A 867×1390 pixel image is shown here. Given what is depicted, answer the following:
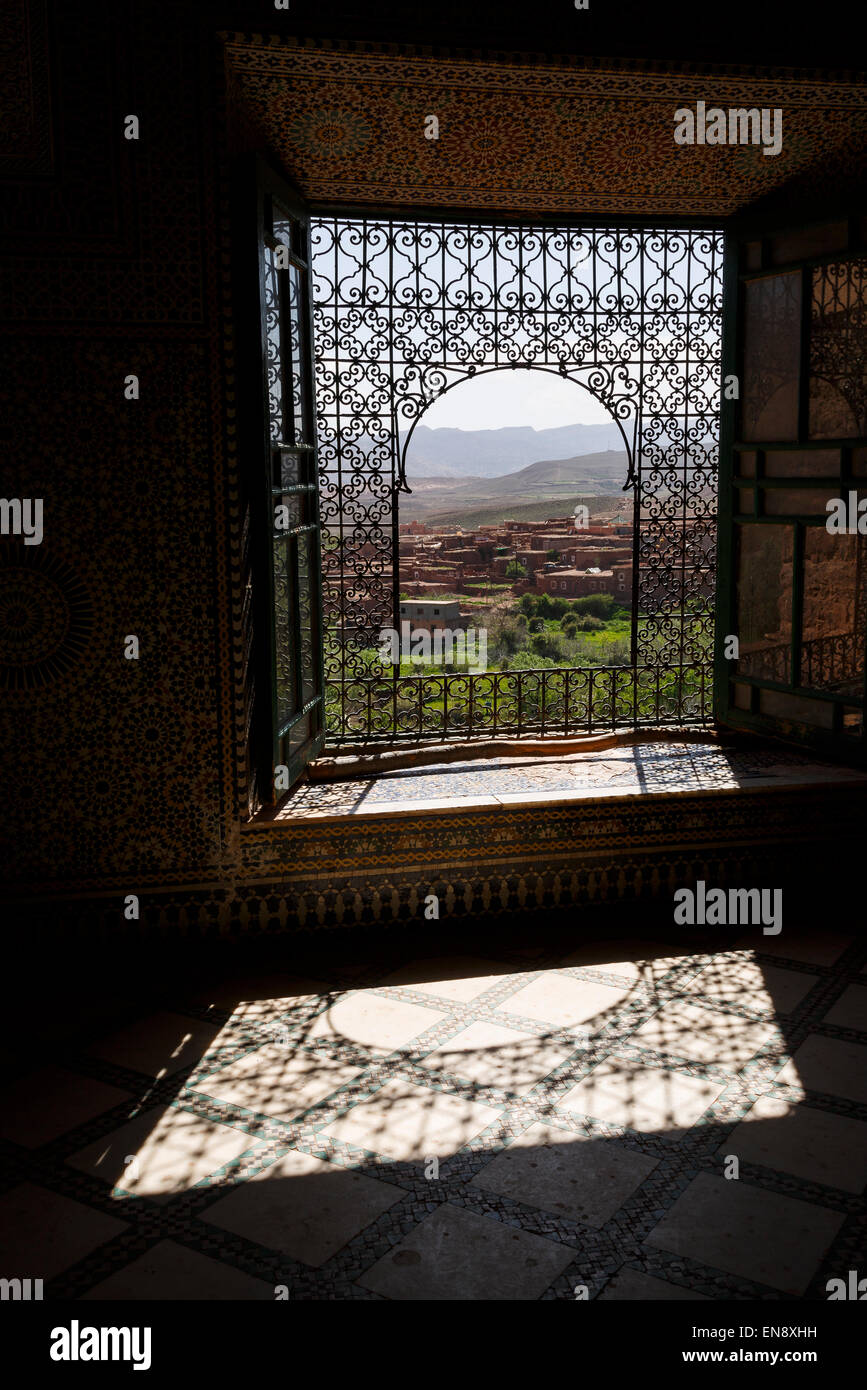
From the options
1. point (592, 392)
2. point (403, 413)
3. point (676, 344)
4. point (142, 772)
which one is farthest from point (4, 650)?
point (676, 344)

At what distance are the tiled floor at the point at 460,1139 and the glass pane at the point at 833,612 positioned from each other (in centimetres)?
113

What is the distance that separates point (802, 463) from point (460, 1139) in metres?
2.84

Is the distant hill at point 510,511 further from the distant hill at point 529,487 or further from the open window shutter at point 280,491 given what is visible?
the open window shutter at point 280,491

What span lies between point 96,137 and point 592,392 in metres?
2.11

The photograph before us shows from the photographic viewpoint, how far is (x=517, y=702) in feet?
15.6

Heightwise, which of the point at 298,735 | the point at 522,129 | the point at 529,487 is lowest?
the point at 298,735

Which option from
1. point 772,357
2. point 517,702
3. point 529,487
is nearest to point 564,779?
point 517,702

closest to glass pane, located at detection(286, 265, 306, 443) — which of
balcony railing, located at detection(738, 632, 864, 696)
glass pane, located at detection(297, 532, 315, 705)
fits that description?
glass pane, located at detection(297, 532, 315, 705)

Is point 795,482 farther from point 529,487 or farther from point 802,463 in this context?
point 529,487

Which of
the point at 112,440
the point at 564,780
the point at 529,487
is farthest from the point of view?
the point at 529,487

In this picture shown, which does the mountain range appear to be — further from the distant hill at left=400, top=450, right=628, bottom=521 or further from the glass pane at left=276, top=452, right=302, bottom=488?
the glass pane at left=276, top=452, right=302, bottom=488

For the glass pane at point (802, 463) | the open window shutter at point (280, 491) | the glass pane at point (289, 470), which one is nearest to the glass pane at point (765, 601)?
the glass pane at point (802, 463)

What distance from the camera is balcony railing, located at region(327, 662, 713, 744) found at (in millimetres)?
4621

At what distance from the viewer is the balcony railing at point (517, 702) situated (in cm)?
462
